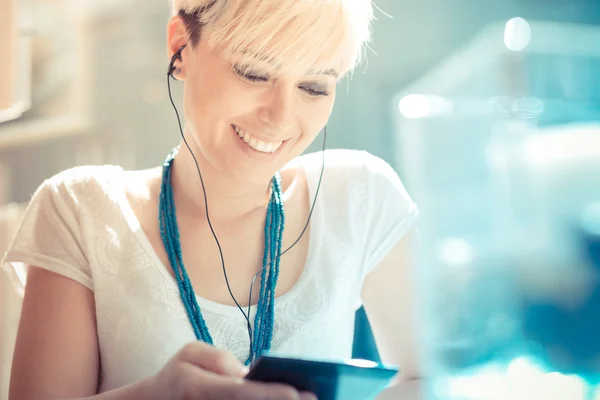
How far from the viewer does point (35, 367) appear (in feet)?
2.63

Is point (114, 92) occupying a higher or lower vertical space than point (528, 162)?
higher

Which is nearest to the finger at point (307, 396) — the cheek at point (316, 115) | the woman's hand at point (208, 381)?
the woman's hand at point (208, 381)

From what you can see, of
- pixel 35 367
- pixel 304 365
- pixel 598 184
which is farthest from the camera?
pixel 598 184

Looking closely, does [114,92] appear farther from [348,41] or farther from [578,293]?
[578,293]

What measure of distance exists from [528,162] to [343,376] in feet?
3.30

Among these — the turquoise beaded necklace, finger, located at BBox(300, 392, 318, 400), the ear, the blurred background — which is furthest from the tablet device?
the blurred background

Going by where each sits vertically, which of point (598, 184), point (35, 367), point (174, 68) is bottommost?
point (35, 367)

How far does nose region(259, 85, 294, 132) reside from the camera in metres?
0.84

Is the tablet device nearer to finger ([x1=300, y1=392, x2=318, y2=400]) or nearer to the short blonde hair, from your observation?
finger ([x1=300, y1=392, x2=318, y2=400])

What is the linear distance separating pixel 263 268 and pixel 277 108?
26 cm

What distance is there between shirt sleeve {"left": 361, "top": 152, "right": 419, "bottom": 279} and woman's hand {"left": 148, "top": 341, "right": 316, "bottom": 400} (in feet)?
1.60

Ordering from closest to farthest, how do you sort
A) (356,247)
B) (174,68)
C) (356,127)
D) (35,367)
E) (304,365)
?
(304,365) < (35,367) < (174,68) < (356,247) < (356,127)

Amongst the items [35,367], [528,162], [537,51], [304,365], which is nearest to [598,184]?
[528,162]

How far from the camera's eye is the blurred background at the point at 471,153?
4.53 ft
